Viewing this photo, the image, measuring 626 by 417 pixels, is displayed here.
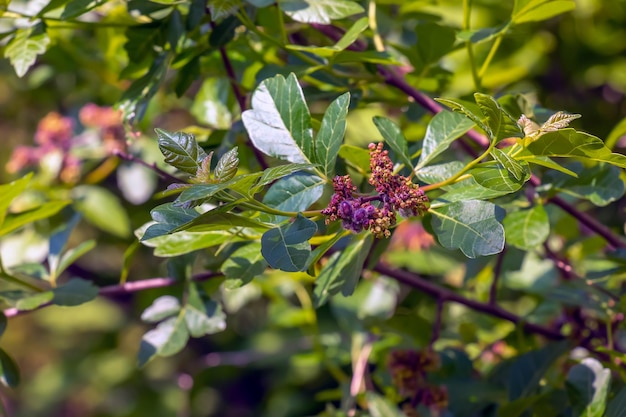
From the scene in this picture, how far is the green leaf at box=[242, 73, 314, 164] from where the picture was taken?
0.69 metres

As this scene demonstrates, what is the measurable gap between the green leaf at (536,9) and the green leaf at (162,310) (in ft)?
1.73

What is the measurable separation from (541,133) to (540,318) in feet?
1.85

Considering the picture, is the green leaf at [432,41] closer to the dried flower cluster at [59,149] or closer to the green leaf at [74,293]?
the green leaf at [74,293]

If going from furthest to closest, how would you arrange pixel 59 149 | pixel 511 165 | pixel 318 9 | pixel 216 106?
pixel 59 149 < pixel 216 106 < pixel 318 9 < pixel 511 165

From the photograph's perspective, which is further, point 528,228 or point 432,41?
point 432,41

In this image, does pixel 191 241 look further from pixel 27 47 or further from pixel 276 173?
pixel 27 47

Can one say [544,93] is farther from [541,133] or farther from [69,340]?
[69,340]

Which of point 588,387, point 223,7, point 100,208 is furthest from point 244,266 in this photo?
point 100,208

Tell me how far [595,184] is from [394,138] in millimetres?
272

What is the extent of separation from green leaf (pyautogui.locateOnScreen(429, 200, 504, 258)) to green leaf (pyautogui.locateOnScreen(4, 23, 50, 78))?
481mm

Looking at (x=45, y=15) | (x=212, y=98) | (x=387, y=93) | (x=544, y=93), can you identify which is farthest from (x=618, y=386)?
(x=544, y=93)

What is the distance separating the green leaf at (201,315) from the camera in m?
0.90

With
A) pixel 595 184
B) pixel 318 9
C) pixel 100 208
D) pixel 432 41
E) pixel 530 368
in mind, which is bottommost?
pixel 100 208

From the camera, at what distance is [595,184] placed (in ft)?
2.78
